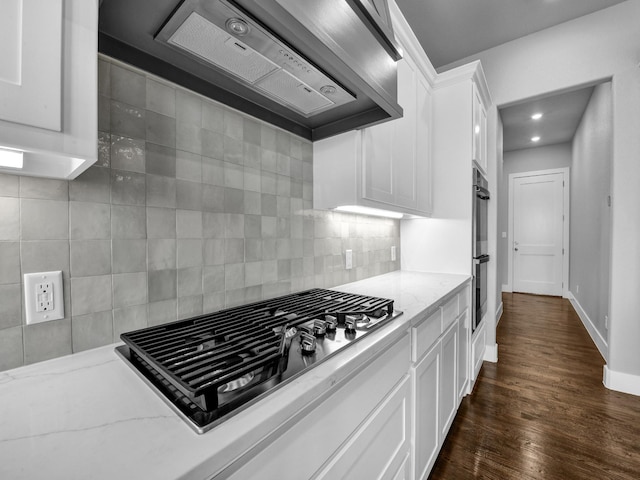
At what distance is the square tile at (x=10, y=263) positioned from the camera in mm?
683

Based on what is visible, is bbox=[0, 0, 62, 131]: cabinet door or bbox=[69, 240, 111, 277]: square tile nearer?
bbox=[0, 0, 62, 131]: cabinet door

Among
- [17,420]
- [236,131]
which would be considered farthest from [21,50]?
[236,131]

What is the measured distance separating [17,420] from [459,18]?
3498 millimetres

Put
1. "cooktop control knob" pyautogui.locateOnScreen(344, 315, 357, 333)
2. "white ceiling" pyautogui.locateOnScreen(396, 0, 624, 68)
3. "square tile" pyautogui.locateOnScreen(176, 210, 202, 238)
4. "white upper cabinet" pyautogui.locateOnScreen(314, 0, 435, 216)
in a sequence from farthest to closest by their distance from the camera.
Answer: "white ceiling" pyautogui.locateOnScreen(396, 0, 624, 68) → "white upper cabinet" pyautogui.locateOnScreen(314, 0, 435, 216) → "square tile" pyautogui.locateOnScreen(176, 210, 202, 238) → "cooktop control knob" pyautogui.locateOnScreen(344, 315, 357, 333)

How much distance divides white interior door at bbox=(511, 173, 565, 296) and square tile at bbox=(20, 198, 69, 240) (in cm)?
692

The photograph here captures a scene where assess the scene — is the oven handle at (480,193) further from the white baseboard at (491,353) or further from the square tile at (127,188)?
the square tile at (127,188)

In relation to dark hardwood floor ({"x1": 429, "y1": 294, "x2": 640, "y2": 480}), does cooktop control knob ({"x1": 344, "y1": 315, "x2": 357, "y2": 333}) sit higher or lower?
higher

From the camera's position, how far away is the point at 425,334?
1289 mm

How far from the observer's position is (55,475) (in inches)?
14.9

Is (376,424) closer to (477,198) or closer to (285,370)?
(285,370)

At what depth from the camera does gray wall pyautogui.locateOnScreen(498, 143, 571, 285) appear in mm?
5527

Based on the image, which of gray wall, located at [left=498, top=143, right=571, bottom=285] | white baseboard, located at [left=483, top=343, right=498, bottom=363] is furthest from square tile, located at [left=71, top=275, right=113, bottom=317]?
gray wall, located at [left=498, top=143, right=571, bottom=285]

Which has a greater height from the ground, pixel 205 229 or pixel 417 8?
pixel 417 8

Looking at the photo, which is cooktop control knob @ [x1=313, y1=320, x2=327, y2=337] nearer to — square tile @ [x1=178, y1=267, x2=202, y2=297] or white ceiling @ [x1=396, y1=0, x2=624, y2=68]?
square tile @ [x1=178, y1=267, x2=202, y2=297]
